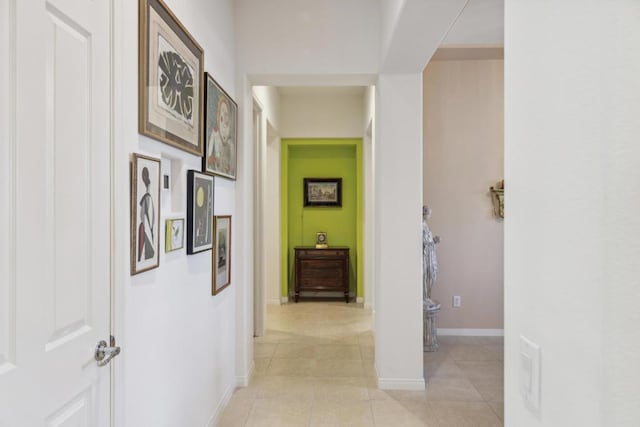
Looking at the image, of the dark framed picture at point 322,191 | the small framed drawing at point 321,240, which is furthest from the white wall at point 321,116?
the small framed drawing at point 321,240

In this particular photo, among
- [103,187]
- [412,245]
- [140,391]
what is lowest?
[140,391]

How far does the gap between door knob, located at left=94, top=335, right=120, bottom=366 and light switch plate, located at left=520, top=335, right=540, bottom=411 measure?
1189 millimetres

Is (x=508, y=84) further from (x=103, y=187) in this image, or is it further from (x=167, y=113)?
(x=167, y=113)

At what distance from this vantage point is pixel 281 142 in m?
6.02

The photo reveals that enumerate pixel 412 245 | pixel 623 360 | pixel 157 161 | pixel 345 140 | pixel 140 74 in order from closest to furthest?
pixel 623 360 → pixel 140 74 → pixel 157 161 → pixel 412 245 → pixel 345 140

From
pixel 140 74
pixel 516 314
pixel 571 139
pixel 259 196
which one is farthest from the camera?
pixel 259 196

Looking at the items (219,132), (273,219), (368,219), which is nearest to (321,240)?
(273,219)

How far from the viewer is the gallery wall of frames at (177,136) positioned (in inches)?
63.2

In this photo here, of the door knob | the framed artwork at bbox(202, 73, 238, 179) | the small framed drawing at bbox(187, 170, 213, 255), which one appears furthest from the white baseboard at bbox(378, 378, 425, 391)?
the door knob

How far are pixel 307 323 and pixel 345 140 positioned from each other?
8.45 ft

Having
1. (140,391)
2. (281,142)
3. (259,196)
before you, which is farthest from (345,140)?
(140,391)

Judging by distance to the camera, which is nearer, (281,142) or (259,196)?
(259,196)

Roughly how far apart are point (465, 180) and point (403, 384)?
2212mm

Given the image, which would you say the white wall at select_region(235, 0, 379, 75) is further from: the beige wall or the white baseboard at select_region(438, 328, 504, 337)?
the white baseboard at select_region(438, 328, 504, 337)
